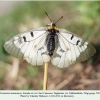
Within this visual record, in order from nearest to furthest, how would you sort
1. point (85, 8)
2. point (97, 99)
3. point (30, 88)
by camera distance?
point (97, 99) → point (30, 88) → point (85, 8)

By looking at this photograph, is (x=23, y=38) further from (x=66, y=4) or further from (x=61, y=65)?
(x=66, y=4)

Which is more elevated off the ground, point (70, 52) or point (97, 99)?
point (70, 52)

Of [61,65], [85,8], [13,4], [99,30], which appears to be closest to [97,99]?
[61,65]
